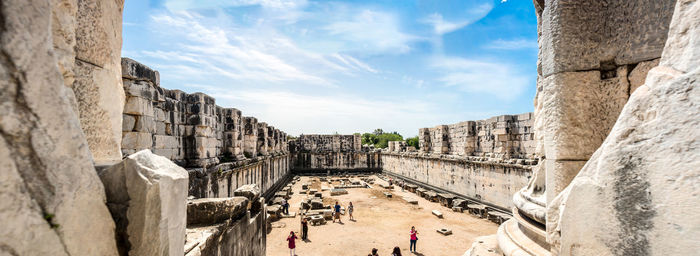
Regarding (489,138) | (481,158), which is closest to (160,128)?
(481,158)

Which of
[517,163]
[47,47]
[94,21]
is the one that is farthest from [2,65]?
[517,163]

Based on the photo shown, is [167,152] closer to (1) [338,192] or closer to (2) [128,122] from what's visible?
(2) [128,122]

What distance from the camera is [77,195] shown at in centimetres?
107

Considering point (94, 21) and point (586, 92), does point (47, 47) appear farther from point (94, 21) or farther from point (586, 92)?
point (586, 92)

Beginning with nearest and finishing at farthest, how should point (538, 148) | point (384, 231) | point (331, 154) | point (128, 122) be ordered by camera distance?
point (538, 148), point (128, 122), point (384, 231), point (331, 154)

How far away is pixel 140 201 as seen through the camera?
128cm

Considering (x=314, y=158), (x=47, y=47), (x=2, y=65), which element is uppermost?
(x=47, y=47)

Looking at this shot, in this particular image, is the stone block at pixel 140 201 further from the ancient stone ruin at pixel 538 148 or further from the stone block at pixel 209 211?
the stone block at pixel 209 211

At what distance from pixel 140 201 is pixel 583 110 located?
3340 mm

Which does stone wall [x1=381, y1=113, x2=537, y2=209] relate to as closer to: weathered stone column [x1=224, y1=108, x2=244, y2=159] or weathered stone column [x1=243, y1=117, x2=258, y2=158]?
weathered stone column [x1=243, y1=117, x2=258, y2=158]

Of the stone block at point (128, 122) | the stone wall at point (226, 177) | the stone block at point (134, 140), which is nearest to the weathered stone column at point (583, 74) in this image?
the stone block at point (134, 140)

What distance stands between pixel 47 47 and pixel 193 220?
9.49ft

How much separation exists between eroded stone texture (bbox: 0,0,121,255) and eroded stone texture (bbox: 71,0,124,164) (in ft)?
3.25

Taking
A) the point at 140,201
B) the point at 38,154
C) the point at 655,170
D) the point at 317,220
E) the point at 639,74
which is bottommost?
the point at 317,220
